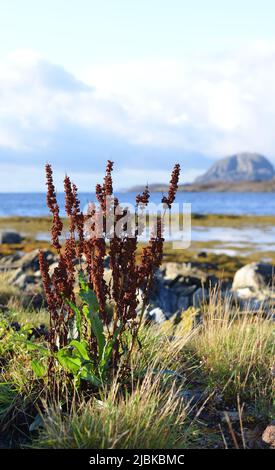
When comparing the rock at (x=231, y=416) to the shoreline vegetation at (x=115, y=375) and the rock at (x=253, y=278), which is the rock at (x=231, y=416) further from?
the rock at (x=253, y=278)

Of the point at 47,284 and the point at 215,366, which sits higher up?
the point at 47,284

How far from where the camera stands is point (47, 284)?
4.89 metres

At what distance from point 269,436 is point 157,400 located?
2.89 ft

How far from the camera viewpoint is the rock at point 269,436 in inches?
182

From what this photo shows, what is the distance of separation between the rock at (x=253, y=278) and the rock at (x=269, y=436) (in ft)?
37.9

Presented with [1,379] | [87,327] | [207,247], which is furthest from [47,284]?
[207,247]

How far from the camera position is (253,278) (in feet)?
55.8

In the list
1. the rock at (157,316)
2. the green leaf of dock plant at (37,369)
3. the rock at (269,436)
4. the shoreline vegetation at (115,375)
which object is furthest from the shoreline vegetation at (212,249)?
the rock at (269,436)

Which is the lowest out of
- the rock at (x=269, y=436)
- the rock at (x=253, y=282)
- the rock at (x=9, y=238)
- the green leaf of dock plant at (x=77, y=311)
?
the rock at (x=253, y=282)

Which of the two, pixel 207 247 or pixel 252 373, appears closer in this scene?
pixel 252 373

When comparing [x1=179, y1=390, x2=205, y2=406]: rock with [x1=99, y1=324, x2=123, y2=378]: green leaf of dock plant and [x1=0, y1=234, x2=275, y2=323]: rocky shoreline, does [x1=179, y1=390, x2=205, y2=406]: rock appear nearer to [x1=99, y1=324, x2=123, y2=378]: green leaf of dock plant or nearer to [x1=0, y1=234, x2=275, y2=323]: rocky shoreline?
[x1=99, y1=324, x2=123, y2=378]: green leaf of dock plant
